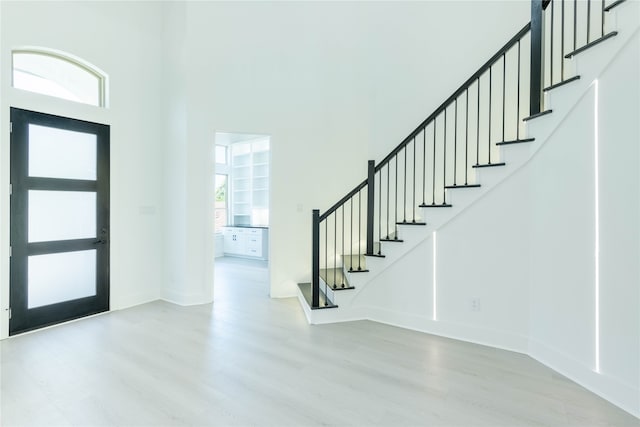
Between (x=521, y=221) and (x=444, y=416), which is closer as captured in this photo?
(x=444, y=416)

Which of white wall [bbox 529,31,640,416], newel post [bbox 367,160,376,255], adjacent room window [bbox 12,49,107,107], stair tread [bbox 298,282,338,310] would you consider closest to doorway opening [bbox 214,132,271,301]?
stair tread [bbox 298,282,338,310]

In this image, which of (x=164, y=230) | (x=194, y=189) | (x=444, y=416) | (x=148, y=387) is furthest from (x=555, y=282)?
(x=164, y=230)

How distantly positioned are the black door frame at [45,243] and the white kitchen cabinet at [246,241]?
3.66 meters

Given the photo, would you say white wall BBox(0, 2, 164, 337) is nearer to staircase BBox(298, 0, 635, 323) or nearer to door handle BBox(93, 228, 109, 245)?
door handle BBox(93, 228, 109, 245)

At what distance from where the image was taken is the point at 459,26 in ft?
14.2

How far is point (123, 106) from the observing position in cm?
416

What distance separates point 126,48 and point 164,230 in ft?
8.33

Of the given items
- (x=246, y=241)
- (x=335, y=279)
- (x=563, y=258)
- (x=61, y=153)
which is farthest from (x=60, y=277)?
(x=563, y=258)

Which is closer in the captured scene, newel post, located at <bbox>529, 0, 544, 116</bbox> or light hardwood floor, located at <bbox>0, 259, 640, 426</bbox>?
light hardwood floor, located at <bbox>0, 259, 640, 426</bbox>

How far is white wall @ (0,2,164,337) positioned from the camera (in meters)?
3.29

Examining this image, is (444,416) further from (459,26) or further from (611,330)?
(459,26)

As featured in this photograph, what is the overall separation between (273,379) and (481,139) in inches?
157

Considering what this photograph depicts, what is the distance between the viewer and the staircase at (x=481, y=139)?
2.64 m

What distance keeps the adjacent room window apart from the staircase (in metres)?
3.30
